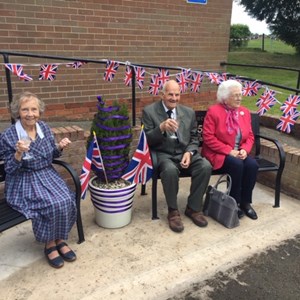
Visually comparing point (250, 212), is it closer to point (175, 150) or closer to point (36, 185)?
point (175, 150)

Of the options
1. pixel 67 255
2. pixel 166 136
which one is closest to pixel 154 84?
pixel 166 136

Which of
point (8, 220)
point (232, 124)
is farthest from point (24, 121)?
point (232, 124)

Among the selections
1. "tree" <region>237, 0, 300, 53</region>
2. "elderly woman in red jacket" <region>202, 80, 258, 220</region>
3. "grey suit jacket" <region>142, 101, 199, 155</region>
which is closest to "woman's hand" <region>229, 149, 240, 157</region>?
"elderly woman in red jacket" <region>202, 80, 258, 220</region>

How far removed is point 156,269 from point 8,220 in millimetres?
1117

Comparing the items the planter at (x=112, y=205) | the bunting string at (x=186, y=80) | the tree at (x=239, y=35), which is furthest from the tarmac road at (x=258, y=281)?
the tree at (x=239, y=35)

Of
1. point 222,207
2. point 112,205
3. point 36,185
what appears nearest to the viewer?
point 36,185

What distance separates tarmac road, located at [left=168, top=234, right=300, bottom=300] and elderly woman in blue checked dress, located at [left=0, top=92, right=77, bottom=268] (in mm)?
984

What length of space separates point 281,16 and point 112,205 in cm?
2045

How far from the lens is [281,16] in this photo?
20.4m

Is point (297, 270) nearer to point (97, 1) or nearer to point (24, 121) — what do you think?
point (24, 121)

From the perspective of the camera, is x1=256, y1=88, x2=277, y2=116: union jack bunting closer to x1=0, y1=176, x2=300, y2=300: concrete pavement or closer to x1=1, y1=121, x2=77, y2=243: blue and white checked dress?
x1=0, y1=176, x2=300, y2=300: concrete pavement

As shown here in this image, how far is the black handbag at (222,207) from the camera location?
129 inches

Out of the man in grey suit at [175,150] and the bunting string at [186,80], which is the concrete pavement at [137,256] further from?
the bunting string at [186,80]

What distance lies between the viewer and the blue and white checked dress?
8.73 ft
